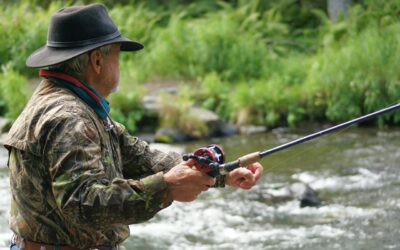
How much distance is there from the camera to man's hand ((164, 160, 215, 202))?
9.62 ft

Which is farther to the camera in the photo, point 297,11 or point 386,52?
point 297,11

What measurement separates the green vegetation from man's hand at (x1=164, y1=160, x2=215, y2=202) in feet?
34.3

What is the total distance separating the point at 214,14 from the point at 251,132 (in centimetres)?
583

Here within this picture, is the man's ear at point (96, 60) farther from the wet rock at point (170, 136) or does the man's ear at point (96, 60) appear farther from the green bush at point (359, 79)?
the green bush at point (359, 79)

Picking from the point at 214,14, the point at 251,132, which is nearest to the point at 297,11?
the point at 214,14

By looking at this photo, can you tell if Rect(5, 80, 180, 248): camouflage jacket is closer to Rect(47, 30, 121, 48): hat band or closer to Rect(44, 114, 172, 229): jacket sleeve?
Rect(44, 114, 172, 229): jacket sleeve

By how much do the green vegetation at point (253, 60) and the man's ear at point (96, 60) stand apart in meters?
10.2

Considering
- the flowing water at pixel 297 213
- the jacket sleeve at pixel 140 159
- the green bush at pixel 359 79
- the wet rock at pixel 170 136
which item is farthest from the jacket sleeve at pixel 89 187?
the green bush at pixel 359 79

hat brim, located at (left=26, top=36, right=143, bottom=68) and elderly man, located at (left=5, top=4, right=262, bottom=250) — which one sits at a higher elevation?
hat brim, located at (left=26, top=36, right=143, bottom=68)

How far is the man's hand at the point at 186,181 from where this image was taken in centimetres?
293

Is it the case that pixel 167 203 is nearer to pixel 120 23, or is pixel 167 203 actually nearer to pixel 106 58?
pixel 106 58

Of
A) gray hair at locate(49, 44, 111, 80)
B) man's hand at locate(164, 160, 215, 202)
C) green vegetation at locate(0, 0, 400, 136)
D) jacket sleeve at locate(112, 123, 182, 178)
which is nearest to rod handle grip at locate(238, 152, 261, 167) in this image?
man's hand at locate(164, 160, 215, 202)

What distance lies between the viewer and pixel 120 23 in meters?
19.0

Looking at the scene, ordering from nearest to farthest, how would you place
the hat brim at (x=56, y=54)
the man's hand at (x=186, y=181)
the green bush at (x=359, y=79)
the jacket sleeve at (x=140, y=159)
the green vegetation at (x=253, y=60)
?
the man's hand at (x=186, y=181)
the hat brim at (x=56, y=54)
the jacket sleeve at (x=140, y=159)
the green bush at (x=359, y=79)
the green vegetation at (x=253, y=60)
